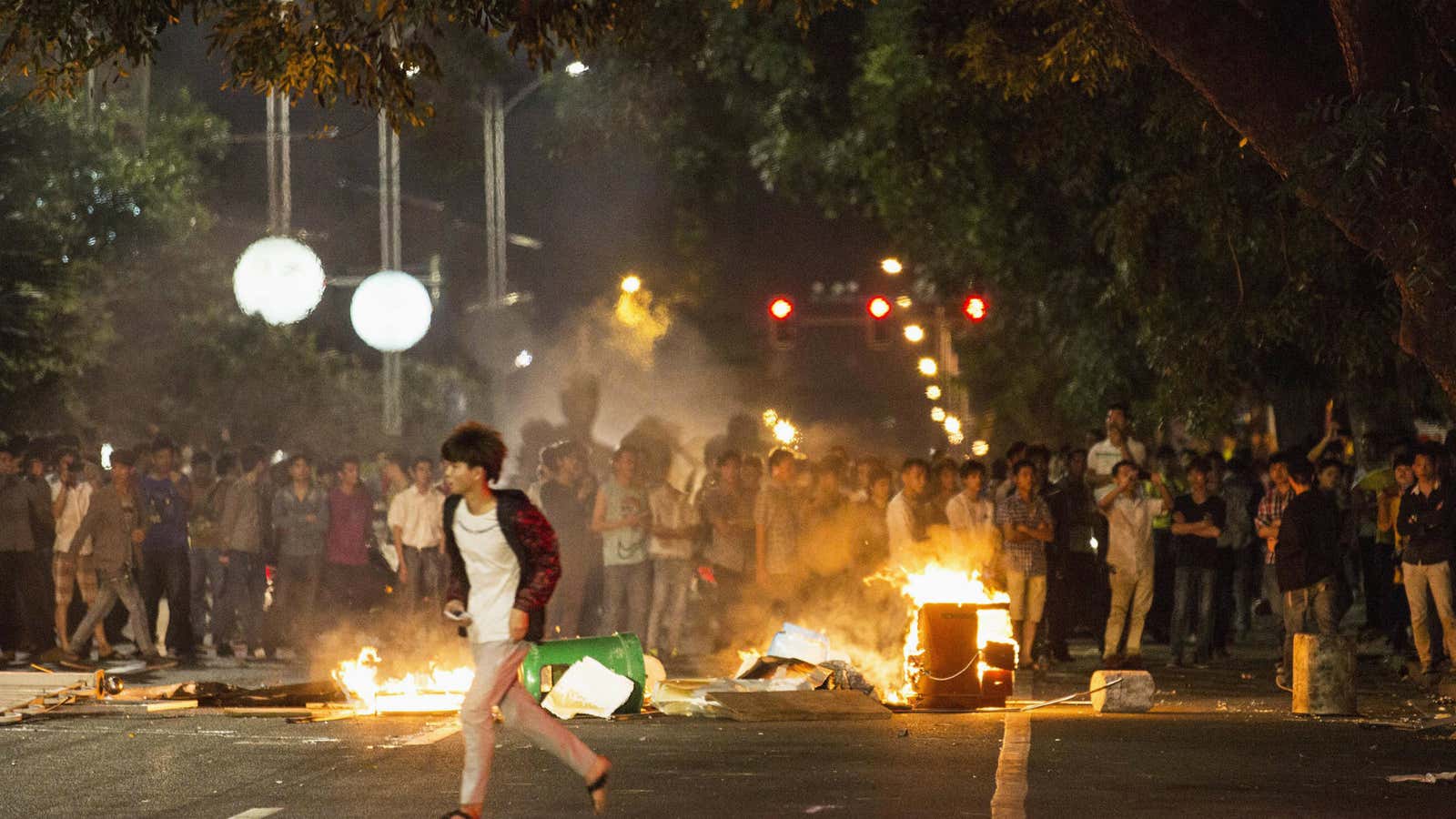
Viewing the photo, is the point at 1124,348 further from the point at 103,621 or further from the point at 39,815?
the point at 39,815

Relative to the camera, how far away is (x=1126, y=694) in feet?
47.2

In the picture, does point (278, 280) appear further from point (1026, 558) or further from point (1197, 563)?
point (1197, 563)

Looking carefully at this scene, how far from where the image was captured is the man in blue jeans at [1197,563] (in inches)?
737

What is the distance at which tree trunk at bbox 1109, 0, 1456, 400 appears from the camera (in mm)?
12125

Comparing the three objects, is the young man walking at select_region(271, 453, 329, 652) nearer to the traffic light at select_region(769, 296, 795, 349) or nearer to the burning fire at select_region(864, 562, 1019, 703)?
the burning fire at select_region(864, 562, 1019, 703)

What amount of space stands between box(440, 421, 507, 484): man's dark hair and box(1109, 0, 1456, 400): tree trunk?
516 cm

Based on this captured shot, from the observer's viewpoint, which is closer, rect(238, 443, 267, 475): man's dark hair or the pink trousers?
the pink trousers

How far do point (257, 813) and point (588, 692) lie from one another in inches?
180

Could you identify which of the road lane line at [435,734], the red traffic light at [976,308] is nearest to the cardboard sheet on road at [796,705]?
the road lane line at [435,734]

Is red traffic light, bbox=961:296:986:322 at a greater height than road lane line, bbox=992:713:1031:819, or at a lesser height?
greater

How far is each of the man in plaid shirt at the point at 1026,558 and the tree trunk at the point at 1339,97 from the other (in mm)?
5929

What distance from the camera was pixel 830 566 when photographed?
19.8 meters

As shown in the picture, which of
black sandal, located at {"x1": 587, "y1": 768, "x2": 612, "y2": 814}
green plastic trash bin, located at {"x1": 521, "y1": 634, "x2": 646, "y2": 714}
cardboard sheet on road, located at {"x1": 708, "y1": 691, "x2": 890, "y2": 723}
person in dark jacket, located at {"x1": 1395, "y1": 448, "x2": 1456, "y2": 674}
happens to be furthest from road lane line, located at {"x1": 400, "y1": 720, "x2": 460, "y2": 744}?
person in dark jacket, located at {"x1": 1395, "y1": 448, "x2": 1456, "y2": 674}

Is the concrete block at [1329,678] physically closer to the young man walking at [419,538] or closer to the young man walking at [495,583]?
the young man walking at [495,583]
